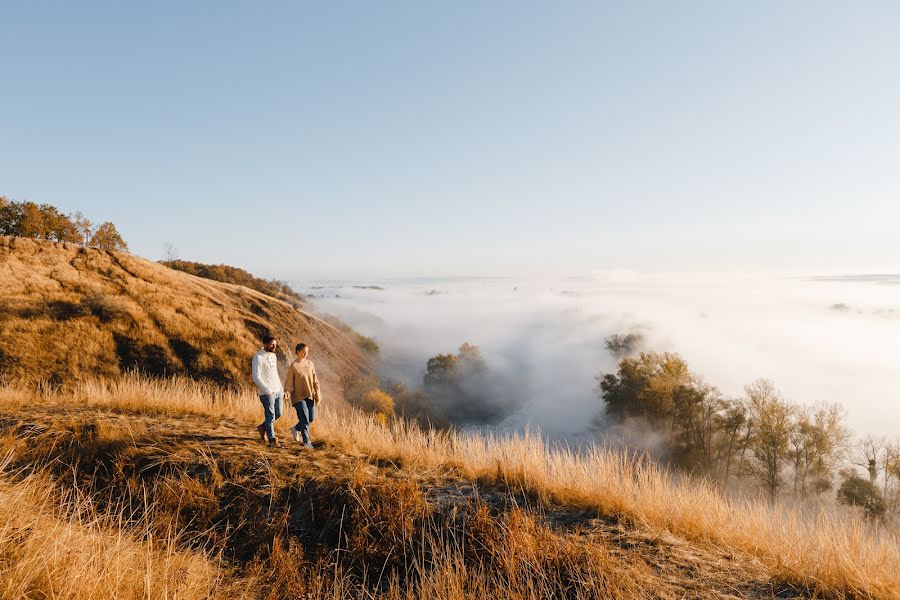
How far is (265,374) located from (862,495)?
130 ft

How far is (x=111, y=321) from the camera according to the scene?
26.2m

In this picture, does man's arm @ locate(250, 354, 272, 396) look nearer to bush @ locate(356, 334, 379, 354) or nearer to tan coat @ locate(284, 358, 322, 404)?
tan coat @ locate(284, 358, 322, 404)

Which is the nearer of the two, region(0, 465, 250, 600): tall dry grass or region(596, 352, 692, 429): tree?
region(0, 465, 250, 600): tall dry grass

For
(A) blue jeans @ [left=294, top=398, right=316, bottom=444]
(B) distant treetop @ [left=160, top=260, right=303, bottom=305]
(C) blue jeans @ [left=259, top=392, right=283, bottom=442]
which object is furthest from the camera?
(B) distant treetop @ [left=160, top=260, right=303, bottom=305]

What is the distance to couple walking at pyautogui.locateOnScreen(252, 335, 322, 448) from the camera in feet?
22.9

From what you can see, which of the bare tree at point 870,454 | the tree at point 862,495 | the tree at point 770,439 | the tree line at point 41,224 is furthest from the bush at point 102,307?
the bare tree at point 870,454

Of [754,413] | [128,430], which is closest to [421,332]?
[754,413]

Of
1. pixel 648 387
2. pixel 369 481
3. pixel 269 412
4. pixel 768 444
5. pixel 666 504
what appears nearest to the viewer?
pixel 666 504

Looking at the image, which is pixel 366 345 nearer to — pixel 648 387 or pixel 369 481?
pixel 648 387

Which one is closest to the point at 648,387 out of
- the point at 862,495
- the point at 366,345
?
the point at 862,495

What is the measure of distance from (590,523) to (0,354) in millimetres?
28993

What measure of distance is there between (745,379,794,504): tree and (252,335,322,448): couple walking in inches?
1437

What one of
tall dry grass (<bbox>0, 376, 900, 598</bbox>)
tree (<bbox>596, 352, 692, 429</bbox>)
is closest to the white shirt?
tall dry grass (<bbox>0, 376, 900, 598</bbox>)

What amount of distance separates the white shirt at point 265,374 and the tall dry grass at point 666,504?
150cm
